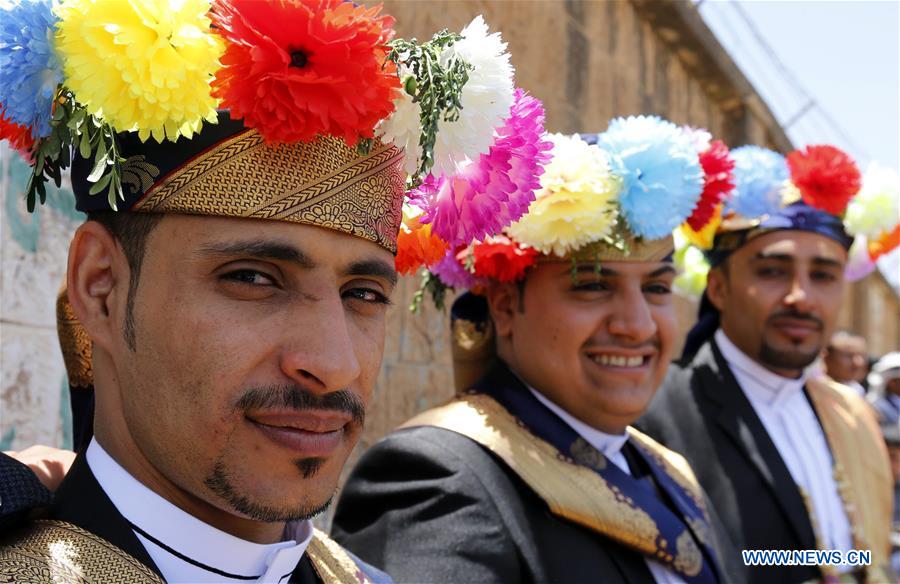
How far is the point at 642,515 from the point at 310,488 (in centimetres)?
158

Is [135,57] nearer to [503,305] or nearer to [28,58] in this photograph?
[28,58]

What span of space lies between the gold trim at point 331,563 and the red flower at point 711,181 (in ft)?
6.48

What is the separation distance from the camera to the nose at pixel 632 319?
3230mm

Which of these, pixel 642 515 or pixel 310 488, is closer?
pixel 310 488

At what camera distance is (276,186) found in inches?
69.4

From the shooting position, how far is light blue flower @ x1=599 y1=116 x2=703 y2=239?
3.18 metres

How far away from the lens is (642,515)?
3.01 meters

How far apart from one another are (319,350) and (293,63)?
1.71 feet

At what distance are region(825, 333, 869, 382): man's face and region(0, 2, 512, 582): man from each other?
822 cm

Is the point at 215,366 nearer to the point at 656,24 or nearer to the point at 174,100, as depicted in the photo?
the point at 174,100

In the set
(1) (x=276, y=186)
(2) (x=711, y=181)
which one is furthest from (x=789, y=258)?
(1) (x=276, y=186)

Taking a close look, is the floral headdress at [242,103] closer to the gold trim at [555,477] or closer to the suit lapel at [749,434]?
the gold trim at [555,477]

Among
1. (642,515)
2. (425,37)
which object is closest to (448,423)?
(642,515)

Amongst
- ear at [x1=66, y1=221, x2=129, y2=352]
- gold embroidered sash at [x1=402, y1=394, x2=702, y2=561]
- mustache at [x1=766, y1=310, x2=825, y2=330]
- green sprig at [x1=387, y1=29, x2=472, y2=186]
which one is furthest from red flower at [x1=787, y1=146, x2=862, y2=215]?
ear at [x1=66, y1=221, x2=129, y2=352]
